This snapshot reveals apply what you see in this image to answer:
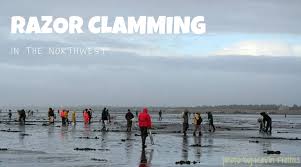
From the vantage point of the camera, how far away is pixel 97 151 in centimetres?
2297

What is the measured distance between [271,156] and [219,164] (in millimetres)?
3973

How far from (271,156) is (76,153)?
7.76 meters

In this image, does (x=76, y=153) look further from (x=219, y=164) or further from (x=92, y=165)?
(x=219, y=164)

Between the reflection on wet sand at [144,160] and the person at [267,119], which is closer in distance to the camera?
the reflection on wet sand at [144,160]

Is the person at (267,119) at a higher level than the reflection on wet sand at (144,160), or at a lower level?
higher

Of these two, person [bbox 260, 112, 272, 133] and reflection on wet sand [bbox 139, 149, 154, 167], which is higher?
person [bbox 260, 112, 272, 133]

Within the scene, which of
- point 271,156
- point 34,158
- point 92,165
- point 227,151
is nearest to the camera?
point 92,165

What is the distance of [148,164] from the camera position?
18.3 m

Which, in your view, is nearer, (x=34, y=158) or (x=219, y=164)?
(x=219, y=164)

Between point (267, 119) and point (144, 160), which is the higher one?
point (267, 119)

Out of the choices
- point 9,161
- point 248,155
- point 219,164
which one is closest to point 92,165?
point 9,161

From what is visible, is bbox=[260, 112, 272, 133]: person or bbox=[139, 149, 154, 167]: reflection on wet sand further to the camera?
bbox=[260, 112, 272, 133]: person

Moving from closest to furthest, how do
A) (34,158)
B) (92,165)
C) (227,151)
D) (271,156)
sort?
(92,165), (34,158), (271,156), (227,151)

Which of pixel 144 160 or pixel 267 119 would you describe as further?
pixel 267 119
